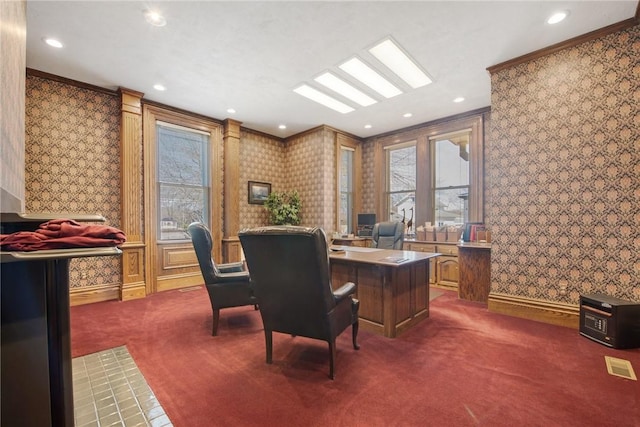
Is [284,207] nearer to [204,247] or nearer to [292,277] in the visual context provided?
[204,247]

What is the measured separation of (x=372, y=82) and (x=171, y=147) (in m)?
3.68

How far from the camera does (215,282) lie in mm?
2908

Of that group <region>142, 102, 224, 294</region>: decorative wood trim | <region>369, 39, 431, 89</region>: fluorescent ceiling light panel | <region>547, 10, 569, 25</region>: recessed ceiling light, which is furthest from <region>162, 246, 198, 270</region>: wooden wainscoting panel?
<region>547, 10, 569, 25</region>: recessed ceiling light

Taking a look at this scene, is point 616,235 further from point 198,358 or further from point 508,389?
point 198,358

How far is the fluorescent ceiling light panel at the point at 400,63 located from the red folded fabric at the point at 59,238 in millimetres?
3264

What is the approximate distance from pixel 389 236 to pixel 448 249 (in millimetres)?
1384

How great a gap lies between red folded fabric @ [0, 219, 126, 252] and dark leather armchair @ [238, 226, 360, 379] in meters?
1.10

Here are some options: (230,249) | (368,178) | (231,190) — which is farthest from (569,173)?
(230,249)

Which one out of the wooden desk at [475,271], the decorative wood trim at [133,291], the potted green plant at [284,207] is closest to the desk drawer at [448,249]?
the wooden desk at [475,271]

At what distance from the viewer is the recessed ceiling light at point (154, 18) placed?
8.58 feet

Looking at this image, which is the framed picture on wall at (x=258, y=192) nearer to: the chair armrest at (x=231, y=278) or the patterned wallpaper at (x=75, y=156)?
the patterned wallpaper at (x=75, y=156)

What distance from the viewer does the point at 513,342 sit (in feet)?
8.73

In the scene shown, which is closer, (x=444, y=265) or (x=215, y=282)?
(x=215, y=282)

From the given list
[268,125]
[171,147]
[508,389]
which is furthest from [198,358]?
[268,125]
